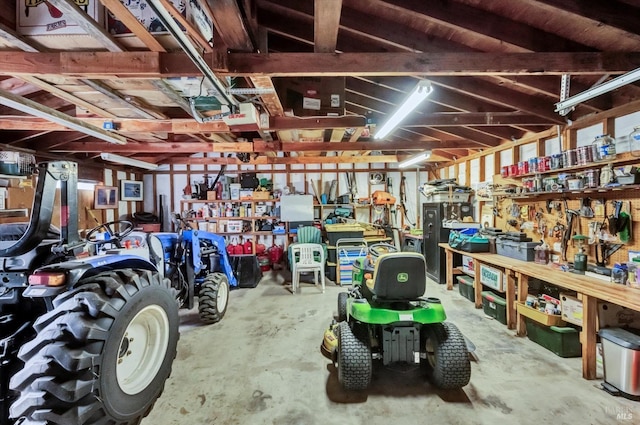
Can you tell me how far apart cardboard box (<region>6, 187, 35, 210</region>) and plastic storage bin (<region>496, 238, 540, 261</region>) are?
7.24 meters

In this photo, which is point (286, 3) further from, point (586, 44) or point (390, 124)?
point (586, 44)

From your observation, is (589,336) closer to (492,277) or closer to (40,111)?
(492,277)

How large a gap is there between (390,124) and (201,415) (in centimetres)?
339

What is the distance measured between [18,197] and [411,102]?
19.3 feet

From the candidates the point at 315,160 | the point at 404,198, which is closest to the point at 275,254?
the point at 315,160

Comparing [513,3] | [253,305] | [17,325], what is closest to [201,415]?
[17,325]

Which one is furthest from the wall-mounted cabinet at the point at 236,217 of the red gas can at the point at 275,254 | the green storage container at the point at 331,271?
the green storage container at the point at 331,271

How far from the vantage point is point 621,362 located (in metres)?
2.26

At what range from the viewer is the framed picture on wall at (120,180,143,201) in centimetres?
700

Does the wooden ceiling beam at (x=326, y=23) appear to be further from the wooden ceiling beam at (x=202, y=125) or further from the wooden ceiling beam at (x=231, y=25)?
the wooden ceiling beam at (x=202, y=125)

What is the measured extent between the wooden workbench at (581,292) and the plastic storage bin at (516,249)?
10cm

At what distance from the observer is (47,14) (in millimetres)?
1854

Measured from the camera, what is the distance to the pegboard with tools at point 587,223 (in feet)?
9.39

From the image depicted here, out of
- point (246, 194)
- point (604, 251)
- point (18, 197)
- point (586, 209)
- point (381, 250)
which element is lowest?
point (381, 250)
